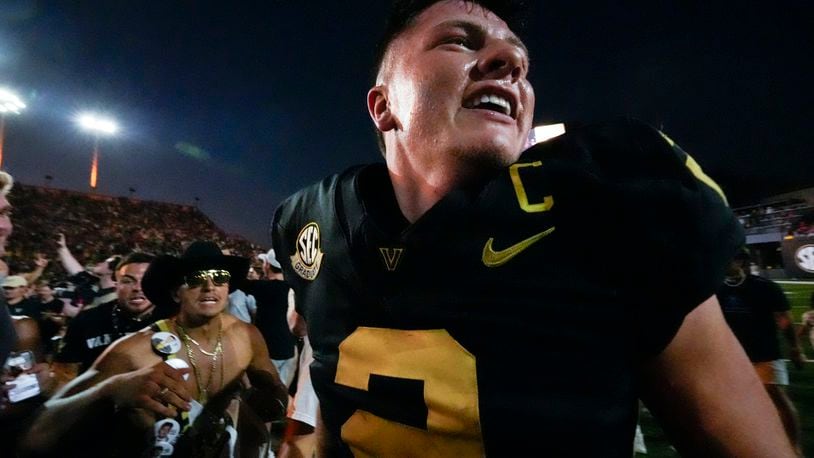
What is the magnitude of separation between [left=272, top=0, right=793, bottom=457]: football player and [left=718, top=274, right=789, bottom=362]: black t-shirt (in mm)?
4698

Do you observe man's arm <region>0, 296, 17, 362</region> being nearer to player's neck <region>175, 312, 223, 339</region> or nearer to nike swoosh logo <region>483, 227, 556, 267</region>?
player's neck <region>175, 312, 223, 339</region>

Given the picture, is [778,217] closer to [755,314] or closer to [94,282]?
[755,314]

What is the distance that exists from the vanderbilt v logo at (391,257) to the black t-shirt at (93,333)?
355 centimetres

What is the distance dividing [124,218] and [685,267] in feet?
124

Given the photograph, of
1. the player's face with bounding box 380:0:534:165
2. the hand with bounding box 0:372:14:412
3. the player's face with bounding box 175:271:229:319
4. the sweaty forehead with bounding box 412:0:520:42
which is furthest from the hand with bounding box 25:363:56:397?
the sweaty forehead with bounding box 412:0:520:42

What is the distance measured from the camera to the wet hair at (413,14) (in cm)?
124

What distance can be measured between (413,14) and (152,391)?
208 centimetres

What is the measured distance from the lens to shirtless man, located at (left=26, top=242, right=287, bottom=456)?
2.31m

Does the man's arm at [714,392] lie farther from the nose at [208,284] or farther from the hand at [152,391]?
the nose at [208,284]

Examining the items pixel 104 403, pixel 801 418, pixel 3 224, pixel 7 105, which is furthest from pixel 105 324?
pixel 7 105

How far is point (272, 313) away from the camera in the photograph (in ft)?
19.2

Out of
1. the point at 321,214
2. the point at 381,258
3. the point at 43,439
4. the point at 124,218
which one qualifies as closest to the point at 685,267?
the point at 381,258

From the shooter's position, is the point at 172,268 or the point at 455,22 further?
the point at 172,268

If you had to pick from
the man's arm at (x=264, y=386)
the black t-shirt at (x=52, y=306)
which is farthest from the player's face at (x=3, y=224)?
the black t-shirt at (x=52, y=306)
